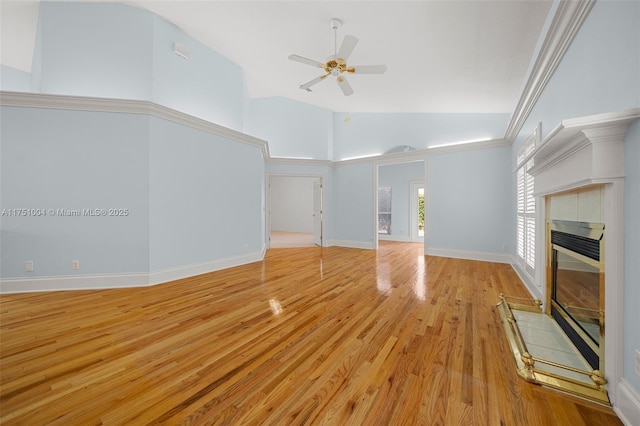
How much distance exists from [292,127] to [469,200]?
4.81m

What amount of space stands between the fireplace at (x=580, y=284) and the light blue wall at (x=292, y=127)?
569cm

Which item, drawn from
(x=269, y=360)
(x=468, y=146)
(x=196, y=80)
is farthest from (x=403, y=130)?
(x=269, y=360)

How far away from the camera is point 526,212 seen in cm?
363

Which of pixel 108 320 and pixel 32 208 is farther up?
pixel 32 208

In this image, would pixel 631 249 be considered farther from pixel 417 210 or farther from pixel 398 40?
pixel 417 210

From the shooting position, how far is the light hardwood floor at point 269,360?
1285mm

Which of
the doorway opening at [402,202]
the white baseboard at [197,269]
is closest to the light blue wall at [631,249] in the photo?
the white baseboard at [197,269]

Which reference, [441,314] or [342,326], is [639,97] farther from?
[342,326]

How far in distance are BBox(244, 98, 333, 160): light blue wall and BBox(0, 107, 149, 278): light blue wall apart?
11.4 feet

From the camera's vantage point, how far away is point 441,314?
2.50 m

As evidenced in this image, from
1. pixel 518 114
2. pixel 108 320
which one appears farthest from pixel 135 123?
pixel 518 114

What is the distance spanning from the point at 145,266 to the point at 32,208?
1554 millimetres

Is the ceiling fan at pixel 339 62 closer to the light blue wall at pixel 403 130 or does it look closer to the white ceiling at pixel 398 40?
the white ceiling at pixel 398 40

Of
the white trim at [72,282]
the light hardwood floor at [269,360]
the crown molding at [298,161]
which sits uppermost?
the crown molding at [298,161]
